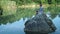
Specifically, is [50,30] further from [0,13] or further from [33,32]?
[0,13]

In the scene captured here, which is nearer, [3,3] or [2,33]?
[2,33]

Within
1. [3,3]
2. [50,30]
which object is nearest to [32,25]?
[50,30]

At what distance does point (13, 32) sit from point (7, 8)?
23363mm

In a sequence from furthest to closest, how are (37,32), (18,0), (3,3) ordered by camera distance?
(18,0), (3,3), (37,32)

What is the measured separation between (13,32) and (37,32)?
7.18 feet

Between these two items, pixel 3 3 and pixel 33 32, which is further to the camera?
pixel 3 3

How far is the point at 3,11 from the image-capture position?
132 feet

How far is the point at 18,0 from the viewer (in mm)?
62688

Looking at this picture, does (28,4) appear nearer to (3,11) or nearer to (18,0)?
(18,0)

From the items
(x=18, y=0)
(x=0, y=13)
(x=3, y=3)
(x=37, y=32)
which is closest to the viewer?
(x=37, y=32)

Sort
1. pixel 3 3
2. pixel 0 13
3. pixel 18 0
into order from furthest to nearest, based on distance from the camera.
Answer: pixel 18 0, pixel 3 3, pixel 0 13

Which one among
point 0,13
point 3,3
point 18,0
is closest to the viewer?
point 0,13

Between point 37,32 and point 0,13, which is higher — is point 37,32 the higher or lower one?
the higher one

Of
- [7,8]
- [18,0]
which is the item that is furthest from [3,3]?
[18,0]
